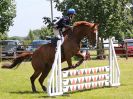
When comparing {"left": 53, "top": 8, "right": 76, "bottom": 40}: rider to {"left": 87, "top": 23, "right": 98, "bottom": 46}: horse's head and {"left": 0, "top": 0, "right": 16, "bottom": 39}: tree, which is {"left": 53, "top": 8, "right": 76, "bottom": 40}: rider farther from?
{"left": 0, "top": 0, "right": 16, "bottom": 39}: tree

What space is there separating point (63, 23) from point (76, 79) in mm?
1718

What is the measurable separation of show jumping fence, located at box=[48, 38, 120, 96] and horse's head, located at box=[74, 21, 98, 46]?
95 cm

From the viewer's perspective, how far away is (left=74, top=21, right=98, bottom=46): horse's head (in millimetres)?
12680

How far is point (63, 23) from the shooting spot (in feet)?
41.2

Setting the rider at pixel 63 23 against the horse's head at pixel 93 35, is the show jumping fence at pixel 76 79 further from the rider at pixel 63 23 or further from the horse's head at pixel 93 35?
the horse's head at pixel 93 35

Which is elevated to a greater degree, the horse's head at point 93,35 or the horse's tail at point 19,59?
the horse's head at point 93,35

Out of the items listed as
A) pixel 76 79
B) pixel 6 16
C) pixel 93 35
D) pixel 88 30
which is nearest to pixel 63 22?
pixel 88 30

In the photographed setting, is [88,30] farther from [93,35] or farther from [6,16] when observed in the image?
[6,16]

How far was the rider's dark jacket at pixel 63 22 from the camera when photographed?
1250 cm

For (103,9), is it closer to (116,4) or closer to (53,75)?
(116,4)

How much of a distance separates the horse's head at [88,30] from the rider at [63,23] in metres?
0.42

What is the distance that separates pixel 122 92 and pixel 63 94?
1800 mm

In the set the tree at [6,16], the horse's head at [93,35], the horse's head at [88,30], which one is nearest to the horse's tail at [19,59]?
the horse's head at [88,30]

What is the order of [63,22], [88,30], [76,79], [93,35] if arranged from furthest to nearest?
1. [88,30]
2. [93,35]
3. [63,22]
4. [76,79]
